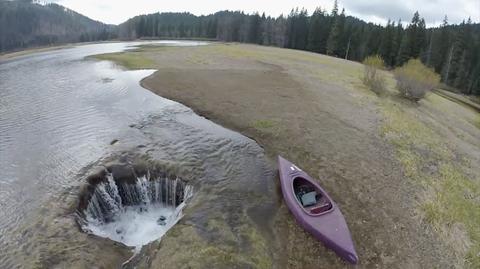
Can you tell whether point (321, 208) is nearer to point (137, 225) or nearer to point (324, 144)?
point (324, 144)

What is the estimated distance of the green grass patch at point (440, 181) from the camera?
12.9m

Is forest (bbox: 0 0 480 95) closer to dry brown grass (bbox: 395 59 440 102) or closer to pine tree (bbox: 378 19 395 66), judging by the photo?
pine tree (bbox: 378 19 395 66)

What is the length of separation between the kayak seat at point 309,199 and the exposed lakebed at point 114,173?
1.24 m

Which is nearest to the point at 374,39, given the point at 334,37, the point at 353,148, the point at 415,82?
the point at 334,37

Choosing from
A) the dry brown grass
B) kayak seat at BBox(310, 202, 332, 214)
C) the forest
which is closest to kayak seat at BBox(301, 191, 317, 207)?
kayak seat at BBox(310, 202, 332, 214)

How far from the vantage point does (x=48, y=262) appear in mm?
9789

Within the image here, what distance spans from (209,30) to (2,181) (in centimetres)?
11121

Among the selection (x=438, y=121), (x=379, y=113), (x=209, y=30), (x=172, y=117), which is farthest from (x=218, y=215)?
(x=209, y=30)

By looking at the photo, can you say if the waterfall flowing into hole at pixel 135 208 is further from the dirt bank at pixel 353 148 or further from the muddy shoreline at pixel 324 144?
the muddy shoreline at pixel 324 144

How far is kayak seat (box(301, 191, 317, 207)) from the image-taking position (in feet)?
44.9

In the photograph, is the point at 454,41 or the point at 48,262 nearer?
the point at 48,262

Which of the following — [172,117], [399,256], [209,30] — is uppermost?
[209,30]

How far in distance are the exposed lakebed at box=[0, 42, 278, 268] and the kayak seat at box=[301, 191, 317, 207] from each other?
124 cm

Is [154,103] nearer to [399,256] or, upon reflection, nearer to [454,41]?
[399,256]
